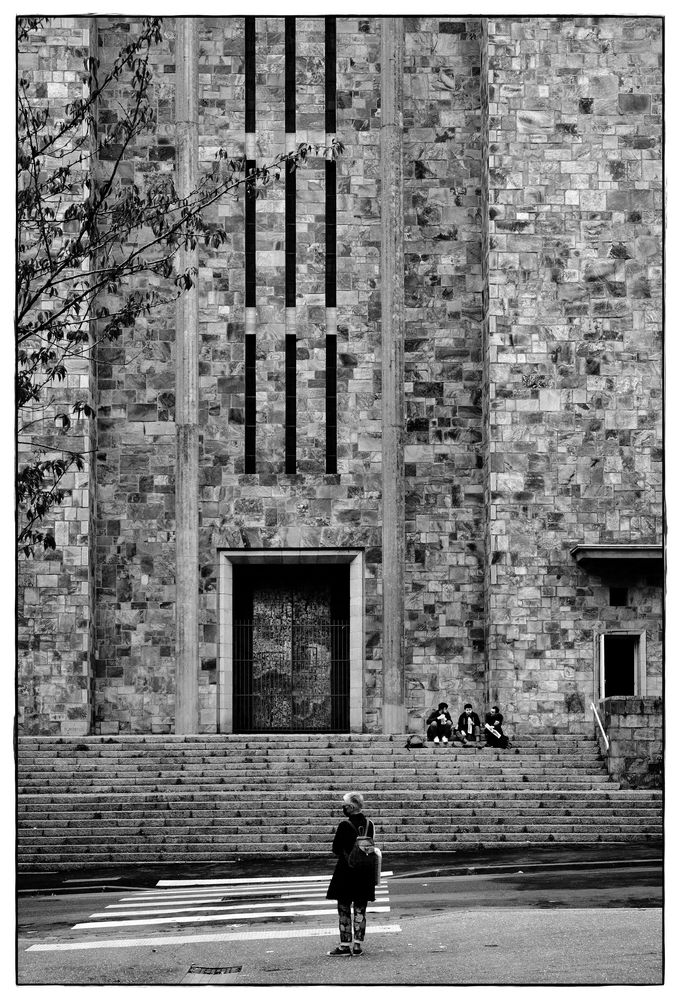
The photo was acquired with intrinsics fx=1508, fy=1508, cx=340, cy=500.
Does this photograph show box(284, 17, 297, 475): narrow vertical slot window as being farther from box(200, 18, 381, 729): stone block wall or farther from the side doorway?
the side doorway

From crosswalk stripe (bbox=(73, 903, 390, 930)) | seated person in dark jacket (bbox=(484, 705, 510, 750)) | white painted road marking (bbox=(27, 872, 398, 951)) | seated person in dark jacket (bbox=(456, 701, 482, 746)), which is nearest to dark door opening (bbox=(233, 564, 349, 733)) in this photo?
seated person in dark jacket (bbox=(456, 701, 482, 746))

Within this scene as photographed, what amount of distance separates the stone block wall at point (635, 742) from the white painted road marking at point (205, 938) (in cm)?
1054

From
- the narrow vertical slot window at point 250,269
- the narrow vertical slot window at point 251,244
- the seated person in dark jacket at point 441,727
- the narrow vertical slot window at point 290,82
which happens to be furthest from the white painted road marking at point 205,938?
the narrow vertical slot window at point 290,82

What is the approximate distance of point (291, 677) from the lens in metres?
30.2

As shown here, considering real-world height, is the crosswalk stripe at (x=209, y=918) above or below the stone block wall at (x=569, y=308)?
below

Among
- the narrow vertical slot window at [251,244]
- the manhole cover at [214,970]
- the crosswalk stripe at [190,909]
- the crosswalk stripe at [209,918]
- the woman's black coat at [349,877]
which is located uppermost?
the narrow vertical slot window at [251,244]

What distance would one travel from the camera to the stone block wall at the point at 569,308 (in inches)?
1141

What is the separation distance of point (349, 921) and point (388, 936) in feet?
3.74

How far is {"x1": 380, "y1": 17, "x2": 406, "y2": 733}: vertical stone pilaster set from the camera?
2977 cm

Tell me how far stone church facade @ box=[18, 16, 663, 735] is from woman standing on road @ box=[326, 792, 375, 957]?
16010 mm

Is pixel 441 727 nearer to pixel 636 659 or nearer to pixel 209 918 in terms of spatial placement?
pixel 636 659

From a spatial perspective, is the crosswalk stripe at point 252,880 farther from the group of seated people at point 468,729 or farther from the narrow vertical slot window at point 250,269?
the narrow vertical slot window at point 250,269

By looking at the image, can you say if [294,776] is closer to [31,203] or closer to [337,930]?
[337,930]
